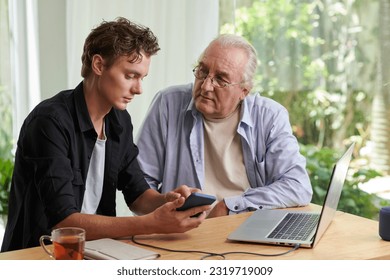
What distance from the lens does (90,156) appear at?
7.89 feet

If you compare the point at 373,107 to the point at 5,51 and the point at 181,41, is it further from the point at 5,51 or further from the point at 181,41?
the point at 5,51

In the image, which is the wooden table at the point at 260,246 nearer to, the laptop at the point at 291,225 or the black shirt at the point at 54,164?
the laptop at the point at 291,225

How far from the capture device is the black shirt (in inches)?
84.5

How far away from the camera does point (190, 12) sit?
3875 millimetres

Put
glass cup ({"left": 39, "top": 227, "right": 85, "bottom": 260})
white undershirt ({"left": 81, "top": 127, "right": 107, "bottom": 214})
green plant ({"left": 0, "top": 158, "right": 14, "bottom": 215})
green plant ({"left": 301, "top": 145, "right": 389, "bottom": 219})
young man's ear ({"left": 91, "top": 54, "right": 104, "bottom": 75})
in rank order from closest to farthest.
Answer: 1. glass cup ({"left": 39, "top": 227, "right": 85, "bottom": 260})
2. young man's ear ({"left": 91, "top": 54, "right": 104, "bottom": 75})
3. white undershirt ({"left": 81, "top": 127, "right": 107, "bottom": 214})
4. green plant ({"left": 301, "top": 145, "right": 389, "bottom": 219})
5. green plant ({"left": 0, "top": 158, "right": 14, "bottom": 215})

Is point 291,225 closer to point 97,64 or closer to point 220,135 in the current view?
point 220,135

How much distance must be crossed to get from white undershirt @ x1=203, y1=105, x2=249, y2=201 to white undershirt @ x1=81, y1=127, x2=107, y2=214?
1.61ft

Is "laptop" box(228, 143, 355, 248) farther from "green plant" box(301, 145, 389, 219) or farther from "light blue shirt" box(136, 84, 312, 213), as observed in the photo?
"green plant" box(301, 145, 389, 219)

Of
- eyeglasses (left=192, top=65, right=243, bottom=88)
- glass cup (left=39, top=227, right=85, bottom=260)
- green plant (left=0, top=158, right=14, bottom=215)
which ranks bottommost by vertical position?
green plant (left=0, top=158, right=14, bottom=215)

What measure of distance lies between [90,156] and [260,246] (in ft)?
2.19

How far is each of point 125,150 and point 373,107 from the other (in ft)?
6.50

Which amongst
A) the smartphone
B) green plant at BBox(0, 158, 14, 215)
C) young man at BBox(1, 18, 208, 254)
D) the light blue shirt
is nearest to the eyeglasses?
the light blue shirt

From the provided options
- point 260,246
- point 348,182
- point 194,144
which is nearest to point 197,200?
point 260,246

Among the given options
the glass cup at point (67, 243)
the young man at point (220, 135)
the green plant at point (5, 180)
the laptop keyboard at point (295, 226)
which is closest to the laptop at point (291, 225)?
the laptop keyboard at point (295, 226)
